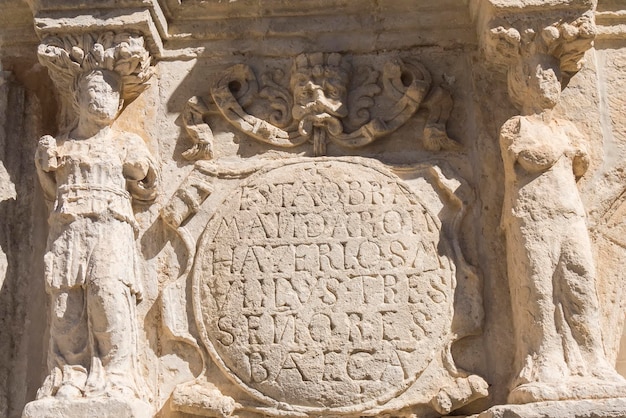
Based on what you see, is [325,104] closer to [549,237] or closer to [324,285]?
[324,285]

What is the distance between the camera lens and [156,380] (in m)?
4.38

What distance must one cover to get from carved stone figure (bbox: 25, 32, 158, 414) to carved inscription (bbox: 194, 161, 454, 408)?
1.13 feet

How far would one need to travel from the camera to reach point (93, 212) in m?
4.39

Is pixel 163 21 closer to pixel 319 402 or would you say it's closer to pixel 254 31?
pixel 254 31

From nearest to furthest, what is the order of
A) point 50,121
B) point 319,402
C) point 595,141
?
point 319,402 → point 595,141 → point 50,121

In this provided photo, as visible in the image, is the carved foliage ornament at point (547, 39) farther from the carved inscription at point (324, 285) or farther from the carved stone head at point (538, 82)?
the carved inscription at point (324, 285)

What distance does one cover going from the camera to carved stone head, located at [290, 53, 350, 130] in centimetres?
466

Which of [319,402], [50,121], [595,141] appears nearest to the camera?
[319,402]

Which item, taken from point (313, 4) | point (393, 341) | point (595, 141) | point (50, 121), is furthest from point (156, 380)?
point (595, 141)

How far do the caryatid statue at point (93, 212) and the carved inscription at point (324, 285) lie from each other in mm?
352

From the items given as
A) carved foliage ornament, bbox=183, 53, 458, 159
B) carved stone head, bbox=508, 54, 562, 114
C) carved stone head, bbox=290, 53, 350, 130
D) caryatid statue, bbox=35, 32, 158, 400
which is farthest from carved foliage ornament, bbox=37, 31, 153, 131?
carved stone head, bbox=508, 54, 562, 114

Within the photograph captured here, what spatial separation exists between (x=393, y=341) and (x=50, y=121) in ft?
6.17

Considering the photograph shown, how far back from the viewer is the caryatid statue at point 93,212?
166 inches

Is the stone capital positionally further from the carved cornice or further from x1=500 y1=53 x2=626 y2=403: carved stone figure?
the carved cornice
